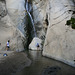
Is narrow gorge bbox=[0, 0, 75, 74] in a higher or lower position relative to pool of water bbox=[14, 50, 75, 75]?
higher

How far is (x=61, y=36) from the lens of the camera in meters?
14.0

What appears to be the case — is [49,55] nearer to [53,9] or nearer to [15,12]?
[53,9]

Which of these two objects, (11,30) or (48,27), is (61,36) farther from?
(11,30)

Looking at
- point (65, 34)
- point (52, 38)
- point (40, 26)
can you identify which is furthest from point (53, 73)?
point (40, 26)

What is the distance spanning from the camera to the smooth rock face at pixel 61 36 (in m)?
11.8

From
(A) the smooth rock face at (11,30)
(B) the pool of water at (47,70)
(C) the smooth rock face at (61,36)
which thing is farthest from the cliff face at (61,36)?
(A) the smooth rock face at (11,30)

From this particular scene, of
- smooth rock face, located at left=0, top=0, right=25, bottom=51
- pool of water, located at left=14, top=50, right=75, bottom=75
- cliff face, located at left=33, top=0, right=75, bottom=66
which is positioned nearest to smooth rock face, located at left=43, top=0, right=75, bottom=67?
cliff face, located at left=33, top=0, right=75, bottom=66

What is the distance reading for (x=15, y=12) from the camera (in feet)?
97.3

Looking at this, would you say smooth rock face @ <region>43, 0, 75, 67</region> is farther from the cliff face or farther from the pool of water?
the pool of water

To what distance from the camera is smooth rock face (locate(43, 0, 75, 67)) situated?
11.8 metres

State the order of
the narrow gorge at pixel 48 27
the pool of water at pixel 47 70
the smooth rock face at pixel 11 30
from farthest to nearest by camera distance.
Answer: the smooth rock face at pixel 11 30 → the narrow gorge at pixel 48 27 → the pool of water at pixel 47 70

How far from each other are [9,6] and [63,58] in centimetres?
2274

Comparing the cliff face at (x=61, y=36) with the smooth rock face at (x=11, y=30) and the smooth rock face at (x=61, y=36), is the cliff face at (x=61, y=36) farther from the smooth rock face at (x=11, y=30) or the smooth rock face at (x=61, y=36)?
the smooth rock face at (x=11, y=30)

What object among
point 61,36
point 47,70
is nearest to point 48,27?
point 61,36
